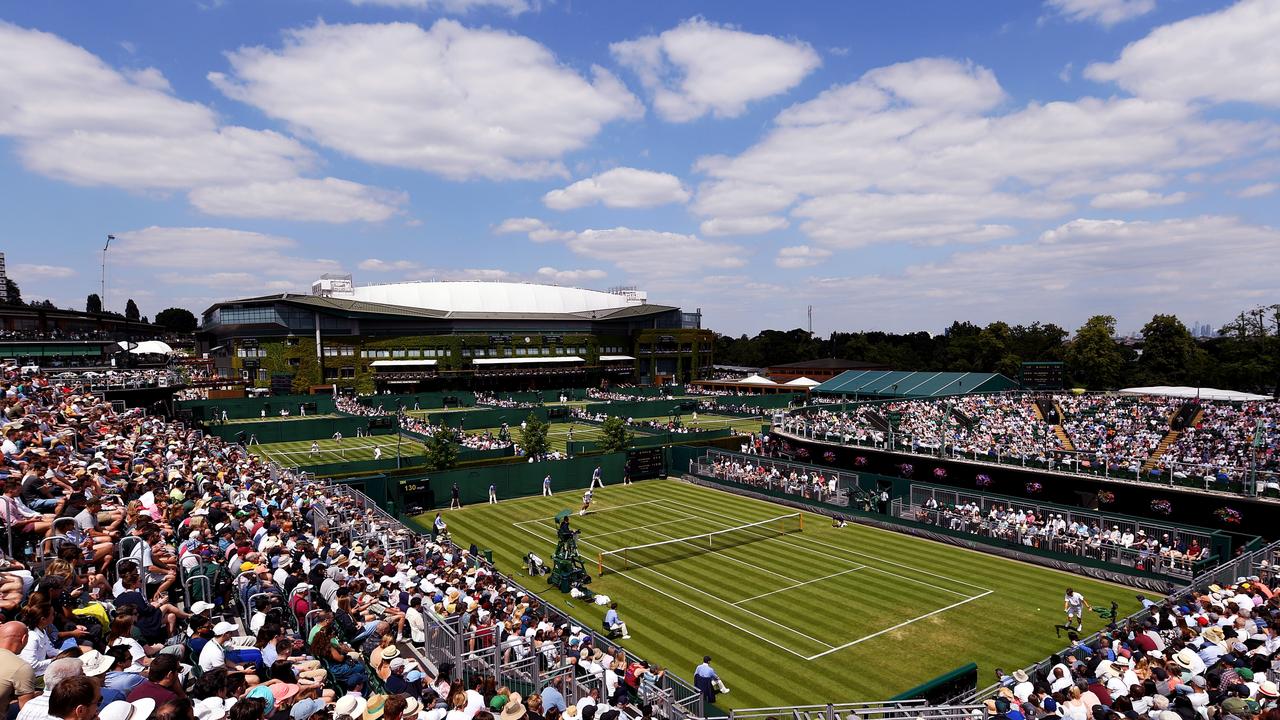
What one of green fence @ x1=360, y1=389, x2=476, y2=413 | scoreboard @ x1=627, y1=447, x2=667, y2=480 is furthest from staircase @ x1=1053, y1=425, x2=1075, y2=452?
green fence @ x1=360, y1=389, x2=476, y2=413

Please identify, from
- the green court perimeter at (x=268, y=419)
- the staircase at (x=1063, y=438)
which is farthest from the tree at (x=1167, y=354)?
the green court perimeter at (x=268, y=419)

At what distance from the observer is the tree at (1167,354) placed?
86062mm

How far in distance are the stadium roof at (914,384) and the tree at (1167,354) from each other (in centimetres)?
2879

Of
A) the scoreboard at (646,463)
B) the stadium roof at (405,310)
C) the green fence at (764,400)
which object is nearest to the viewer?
the scoreboard at (646,463)

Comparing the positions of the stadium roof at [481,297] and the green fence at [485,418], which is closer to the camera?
the green fence at [485,418]

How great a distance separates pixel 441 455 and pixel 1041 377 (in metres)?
51.2

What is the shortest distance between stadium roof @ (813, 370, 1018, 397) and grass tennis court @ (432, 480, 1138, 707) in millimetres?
40359

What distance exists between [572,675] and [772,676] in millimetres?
7976

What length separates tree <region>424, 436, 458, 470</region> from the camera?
41.1m

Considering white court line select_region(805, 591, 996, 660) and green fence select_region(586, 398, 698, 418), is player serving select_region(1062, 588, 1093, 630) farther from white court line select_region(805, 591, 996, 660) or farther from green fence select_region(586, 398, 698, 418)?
green fence select_region(586, 398, 698, 418)

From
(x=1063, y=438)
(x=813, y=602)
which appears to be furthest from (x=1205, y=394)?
(x=813, y=602)

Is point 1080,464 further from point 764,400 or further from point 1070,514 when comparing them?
point 764,400

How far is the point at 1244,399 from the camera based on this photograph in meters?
50.5

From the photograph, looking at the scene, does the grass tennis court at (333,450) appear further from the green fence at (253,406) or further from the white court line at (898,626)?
the white court line at (898,626)
